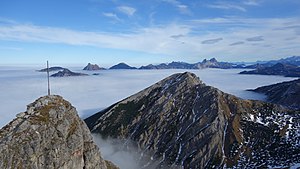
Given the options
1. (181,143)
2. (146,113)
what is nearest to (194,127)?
(181,143)

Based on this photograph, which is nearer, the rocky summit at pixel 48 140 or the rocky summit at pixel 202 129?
the rocky summit at pixel 48 140

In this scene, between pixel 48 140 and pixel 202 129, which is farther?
pixel 202 129

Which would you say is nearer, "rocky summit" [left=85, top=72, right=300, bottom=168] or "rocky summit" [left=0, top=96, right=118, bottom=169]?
"rocky summit" [left=0, top=96, right=118, bottom=169]

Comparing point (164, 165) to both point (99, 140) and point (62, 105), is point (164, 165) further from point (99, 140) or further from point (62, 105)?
point (62, 105)

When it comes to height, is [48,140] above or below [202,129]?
above

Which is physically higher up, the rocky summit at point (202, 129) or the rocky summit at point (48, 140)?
the rocky summit at point (48, 140)

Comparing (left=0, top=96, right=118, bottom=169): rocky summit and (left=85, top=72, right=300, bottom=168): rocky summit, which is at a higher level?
(left=0, top=96, right=118, bottom=169): rocky summit
